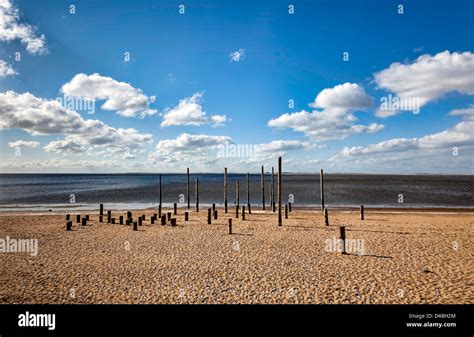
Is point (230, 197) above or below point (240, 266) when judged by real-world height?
above

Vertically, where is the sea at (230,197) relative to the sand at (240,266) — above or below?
above

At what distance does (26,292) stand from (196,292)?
5.07 meters

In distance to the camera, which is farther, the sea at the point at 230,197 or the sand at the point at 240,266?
the sea at the point at 230,197

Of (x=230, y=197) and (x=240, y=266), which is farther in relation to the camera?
(x=230, y=197)

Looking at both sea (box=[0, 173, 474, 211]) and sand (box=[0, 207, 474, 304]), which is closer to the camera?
sand (box=[0, 207, 474, 304])

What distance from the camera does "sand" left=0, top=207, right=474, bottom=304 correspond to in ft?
26.0

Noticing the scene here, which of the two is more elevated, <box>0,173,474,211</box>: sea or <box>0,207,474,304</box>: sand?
<box>0,173,474,211</box>: sea

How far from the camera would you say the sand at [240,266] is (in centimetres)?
791

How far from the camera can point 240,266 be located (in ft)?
34.0
